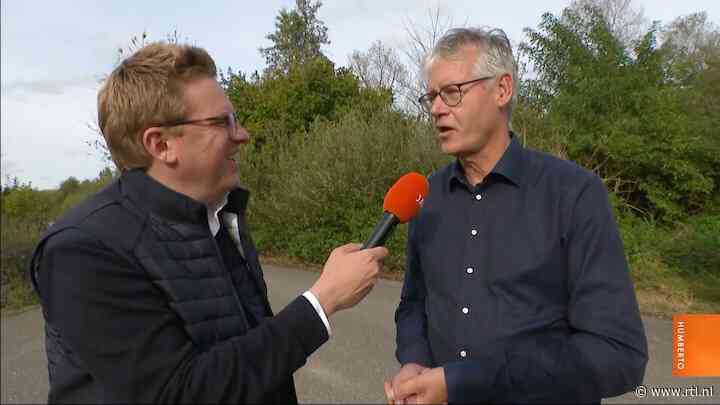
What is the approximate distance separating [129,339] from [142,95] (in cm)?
75

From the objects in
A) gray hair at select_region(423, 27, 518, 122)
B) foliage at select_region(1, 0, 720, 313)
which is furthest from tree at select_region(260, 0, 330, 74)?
gray hair at select_region(423, 27, 518, 122)

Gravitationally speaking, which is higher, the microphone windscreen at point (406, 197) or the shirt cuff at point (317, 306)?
the microphone windscreen at point (406, 197)

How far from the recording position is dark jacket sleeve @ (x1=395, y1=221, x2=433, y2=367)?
6.82 ft

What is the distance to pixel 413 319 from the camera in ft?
7.32

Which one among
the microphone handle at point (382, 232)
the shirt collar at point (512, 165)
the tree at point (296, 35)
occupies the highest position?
the tree at point (296, 35)

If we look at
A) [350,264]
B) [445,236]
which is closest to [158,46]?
[350,264]

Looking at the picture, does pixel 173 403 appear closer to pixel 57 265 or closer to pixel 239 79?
pixel 57 265

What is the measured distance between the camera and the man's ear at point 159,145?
1562mm

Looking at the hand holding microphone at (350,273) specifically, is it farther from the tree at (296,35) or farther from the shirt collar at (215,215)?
the tree at (296,35)

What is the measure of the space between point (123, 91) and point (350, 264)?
0.92m

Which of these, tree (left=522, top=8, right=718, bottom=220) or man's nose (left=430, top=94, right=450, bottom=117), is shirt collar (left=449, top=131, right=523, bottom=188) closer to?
man's nose (left=430, top=94, right=450, bottom=117)

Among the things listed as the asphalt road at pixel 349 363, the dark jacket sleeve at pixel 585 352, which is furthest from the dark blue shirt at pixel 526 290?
the asphalt road at pixel 349 363

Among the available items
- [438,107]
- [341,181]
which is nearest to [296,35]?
[341,181]

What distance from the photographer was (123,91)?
154cm
